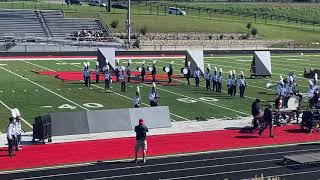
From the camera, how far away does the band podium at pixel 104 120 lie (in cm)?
2358

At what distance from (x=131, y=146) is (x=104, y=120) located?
2.83 metres

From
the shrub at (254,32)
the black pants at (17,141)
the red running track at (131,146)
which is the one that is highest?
the shrub at (254,32)

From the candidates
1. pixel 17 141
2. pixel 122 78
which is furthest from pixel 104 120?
pixel 122 78

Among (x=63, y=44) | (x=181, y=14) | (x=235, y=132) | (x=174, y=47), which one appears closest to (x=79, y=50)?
(x=63, y=44)

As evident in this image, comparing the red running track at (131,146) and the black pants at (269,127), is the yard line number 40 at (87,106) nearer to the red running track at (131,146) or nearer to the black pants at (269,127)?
the red running track at (131,146)

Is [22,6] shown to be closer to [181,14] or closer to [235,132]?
[181,14]

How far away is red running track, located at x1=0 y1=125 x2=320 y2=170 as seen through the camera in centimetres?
2000

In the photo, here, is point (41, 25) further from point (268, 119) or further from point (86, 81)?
point (268, 119)

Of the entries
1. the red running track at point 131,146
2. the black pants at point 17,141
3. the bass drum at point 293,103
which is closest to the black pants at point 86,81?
the red running track at point 131,146

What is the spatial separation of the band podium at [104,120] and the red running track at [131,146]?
1304 millimetres

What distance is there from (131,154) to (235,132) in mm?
5514

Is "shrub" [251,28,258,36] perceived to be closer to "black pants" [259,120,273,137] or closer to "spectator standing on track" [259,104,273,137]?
"black pants" [259,120,273,137]

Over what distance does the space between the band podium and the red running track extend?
1.30 metres

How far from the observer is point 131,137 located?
2366cm
